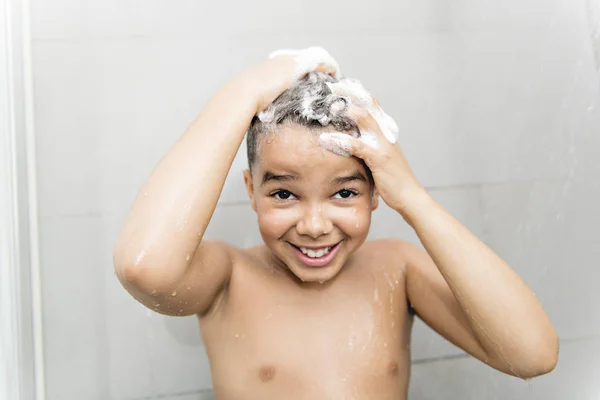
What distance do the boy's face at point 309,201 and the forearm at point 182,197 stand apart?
7cm

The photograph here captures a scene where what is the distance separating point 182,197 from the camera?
753 millimetres

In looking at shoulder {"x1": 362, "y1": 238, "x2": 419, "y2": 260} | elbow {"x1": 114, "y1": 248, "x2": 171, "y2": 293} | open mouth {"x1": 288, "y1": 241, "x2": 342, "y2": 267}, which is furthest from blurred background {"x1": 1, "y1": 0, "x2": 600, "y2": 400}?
elbow {"x1": 114, "y1": 248, "x2": 171, "y2": 293}

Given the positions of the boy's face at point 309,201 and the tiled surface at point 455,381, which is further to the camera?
the tiled surface at point 455,381

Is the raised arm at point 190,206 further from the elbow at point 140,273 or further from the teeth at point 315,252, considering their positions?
the teeth at point 315,252

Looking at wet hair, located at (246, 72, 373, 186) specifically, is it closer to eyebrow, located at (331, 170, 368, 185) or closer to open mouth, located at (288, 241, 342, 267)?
eyebrow, located at (331, 170, 368, 185)

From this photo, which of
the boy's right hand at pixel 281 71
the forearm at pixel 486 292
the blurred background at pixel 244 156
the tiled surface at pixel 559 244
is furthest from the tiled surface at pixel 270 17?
the forearm at pixel 486 292

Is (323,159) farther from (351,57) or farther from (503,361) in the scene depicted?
(351,57)

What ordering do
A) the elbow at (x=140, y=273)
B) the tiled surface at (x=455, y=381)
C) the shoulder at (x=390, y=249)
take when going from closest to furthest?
1. the elbow at (x=140, y=273)
2. the shoulder at (x=390, y=249)
3. the tiled surface at (x=455, y=381)

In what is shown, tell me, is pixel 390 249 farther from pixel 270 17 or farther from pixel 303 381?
pixel 270 17

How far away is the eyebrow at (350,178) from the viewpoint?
825 mm

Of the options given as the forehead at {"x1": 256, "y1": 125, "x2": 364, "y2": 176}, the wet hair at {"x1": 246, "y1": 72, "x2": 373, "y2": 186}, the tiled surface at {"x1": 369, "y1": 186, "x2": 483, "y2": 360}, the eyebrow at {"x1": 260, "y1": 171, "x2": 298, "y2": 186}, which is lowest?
the tiled surface at {"x1": 369, "y1": 186, "x2": 483, "y2": 360}

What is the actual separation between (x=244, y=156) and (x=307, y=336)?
1.65 feet

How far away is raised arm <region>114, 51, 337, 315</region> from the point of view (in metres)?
0.73

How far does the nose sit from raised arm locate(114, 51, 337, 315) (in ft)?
0.42
